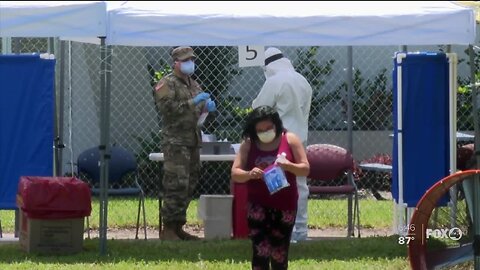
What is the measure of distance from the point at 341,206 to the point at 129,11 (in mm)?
5057

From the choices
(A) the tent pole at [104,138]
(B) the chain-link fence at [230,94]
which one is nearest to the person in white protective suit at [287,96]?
(A) the tent pole at [104,138]

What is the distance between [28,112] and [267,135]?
3.31 meters

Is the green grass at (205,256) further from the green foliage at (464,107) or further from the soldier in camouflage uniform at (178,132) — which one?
the green foliage at (464,107)

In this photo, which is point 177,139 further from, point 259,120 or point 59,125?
point 259,120

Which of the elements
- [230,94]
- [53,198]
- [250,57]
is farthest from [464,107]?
[53,198]

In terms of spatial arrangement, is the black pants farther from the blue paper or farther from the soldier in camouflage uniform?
the soldier in camouflage uniform

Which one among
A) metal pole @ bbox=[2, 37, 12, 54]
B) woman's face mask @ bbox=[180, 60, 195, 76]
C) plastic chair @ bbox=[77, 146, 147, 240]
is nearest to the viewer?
woman's face mask @ bbox=[180, 60, 195, 76]

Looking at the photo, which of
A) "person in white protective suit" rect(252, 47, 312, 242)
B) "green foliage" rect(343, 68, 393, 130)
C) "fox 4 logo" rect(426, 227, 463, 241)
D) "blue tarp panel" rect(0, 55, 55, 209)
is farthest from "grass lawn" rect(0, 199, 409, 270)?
"green foliage" rect(343, 68, 393, 130)

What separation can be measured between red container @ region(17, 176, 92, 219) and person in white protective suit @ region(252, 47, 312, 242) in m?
1.76

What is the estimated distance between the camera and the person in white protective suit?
32.9 ft

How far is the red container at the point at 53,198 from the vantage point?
932 cm

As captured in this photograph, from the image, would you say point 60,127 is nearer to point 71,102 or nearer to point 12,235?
point 12,235

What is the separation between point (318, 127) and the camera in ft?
46.2

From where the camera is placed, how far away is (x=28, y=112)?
33.2 ft
